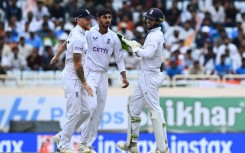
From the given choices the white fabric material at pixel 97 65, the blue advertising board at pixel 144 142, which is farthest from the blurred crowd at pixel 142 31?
the white fabric material at pixel 97 65

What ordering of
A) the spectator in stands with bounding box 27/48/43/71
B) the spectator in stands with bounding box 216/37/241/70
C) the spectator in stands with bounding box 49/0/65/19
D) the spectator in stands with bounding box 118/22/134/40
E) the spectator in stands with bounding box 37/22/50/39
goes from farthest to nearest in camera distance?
the spectator in stands with bounding box 49/0/65/19 → the spectator in stands with bounding box 37/22/50/39 → the spectator in stands with bounding box 118/22/134/40 → the spectator in stands with bounding box 216/37/241/70 → the spectator in stands with bounding box 27/48/43/71

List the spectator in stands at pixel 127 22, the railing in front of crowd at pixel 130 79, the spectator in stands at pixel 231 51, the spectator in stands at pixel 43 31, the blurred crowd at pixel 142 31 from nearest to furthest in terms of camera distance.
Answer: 1. the railing in front of crowd at pixel 130 79
2. the blurred crowd at pixel 142 31
3. the spectator in stands at pixel 231 51
4. the spectator in stands at pixel 43 31
5. the spectator in stands at pixel 127 22

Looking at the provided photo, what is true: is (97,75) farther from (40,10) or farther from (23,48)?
(40,10)

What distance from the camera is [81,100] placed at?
15766mm

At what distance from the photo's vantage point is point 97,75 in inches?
632

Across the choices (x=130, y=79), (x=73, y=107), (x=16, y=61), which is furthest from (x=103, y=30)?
(x=16, y=61)

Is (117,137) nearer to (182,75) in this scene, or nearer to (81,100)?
(182,75)

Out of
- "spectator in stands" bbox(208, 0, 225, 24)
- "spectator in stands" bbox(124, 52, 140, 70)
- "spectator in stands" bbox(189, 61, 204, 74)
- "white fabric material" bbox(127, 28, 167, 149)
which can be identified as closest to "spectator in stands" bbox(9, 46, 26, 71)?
"spectator in stands" bbox(124, 52, 140, 70)

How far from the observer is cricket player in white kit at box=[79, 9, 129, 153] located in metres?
16.0

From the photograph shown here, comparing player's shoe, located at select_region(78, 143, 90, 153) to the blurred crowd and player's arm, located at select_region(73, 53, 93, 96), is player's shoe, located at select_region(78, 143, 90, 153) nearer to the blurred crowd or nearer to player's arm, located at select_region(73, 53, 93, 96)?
player's arm, located at select_region(73, 53, 93, 96)

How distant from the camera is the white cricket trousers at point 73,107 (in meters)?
15.6

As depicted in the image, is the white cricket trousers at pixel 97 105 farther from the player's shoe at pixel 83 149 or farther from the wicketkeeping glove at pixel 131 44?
the wicketkeeping glove at pixel 131 44

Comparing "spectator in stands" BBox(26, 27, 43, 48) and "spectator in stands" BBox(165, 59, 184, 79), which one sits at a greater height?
"spectator in stands" BBox(26, 27, 43, 48)

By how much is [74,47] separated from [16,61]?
8.14 m
